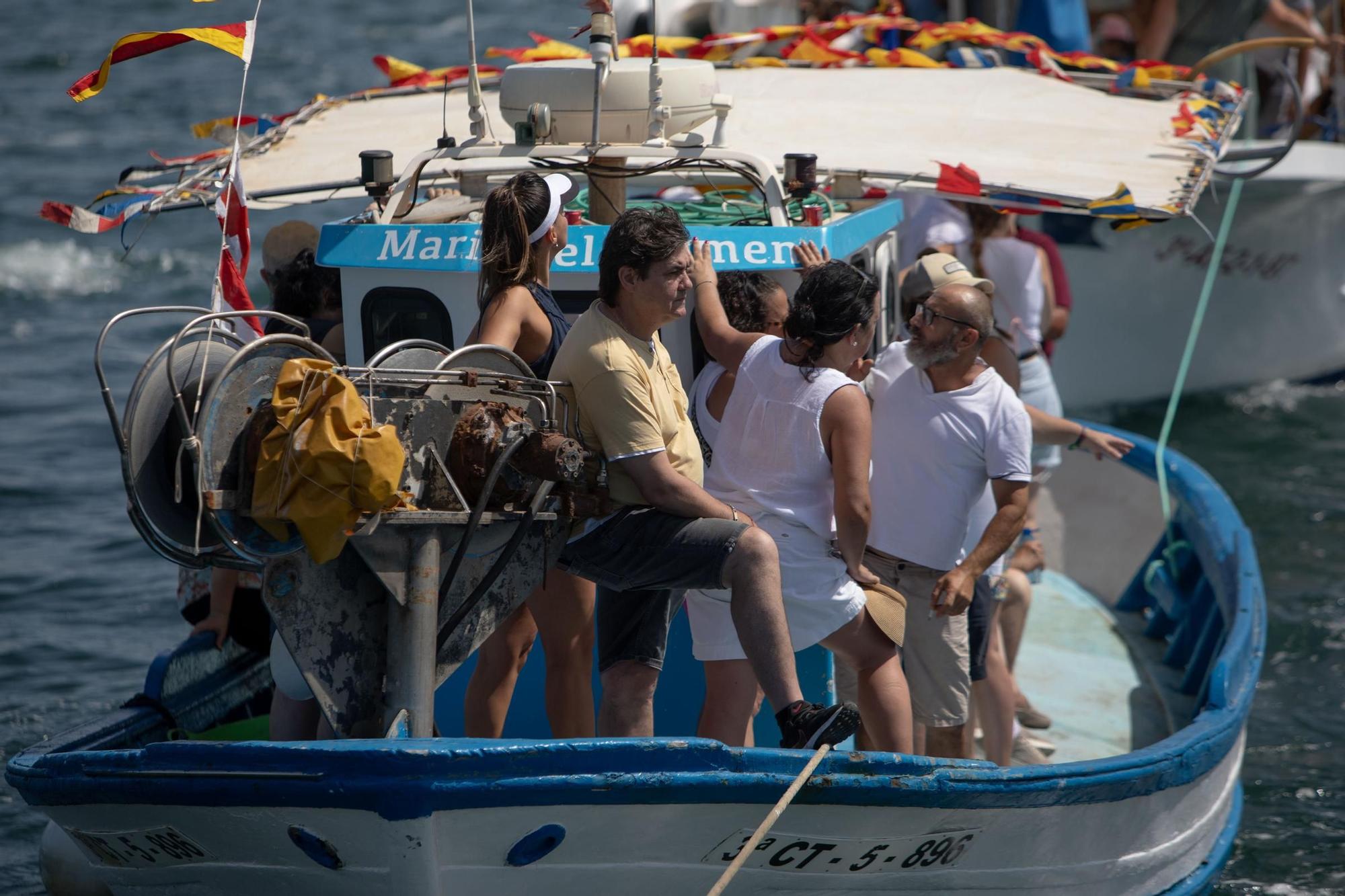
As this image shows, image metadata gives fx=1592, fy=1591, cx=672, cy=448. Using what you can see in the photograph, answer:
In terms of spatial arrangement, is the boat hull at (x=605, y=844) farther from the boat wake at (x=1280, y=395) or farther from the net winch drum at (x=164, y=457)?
the boat wake at (x=1280, y=395)

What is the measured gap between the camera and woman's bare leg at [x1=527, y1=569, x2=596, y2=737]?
4914 millimetres

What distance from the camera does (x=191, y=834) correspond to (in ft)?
14.1

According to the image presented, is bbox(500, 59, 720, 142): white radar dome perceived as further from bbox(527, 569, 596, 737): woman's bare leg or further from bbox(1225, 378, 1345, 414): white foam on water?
bbox(1225, 378, 1345, 414): white foam on water

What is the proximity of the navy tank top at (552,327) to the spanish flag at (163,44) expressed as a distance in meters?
1.07

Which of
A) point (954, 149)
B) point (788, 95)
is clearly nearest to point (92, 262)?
point (788, 95)

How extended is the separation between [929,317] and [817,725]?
159 cm

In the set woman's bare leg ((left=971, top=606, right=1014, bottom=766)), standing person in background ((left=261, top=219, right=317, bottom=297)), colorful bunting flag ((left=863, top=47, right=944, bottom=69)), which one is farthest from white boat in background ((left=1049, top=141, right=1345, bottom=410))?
standing person in background ((left=261, top=219, right=317, bottom=297))

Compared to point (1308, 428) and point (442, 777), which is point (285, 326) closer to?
point (442, 777)

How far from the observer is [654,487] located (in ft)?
14.5

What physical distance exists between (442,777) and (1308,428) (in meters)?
11.8

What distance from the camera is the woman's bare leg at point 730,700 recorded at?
16.1ft

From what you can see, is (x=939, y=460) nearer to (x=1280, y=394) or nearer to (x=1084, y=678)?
(x=1084, y=678)

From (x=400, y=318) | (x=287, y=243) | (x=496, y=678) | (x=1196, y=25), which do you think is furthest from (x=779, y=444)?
(x=1196, y=25)

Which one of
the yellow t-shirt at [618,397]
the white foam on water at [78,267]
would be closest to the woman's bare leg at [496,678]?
the yellow t-shirt at [618,397]
